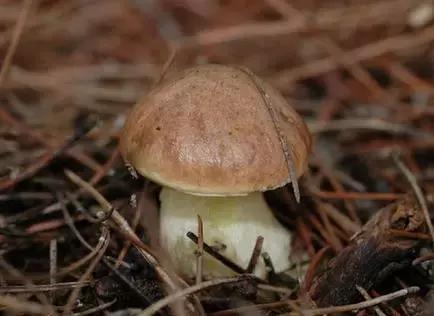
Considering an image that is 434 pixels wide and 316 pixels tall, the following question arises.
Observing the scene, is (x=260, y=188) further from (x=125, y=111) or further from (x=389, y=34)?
(x=389, y=34)

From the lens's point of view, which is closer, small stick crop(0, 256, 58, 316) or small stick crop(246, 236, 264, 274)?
small stick crop(0, 256, 58, 316)

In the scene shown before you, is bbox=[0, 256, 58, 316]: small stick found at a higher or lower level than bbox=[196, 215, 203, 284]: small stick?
lower

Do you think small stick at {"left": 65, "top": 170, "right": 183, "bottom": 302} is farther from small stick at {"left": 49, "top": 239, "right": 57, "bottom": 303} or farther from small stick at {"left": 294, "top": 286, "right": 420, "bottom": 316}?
small stick at {"left": 294, "top": 286, "right": 420, "bottom": 316}

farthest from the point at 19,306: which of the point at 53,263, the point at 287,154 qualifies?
the point at 287,154

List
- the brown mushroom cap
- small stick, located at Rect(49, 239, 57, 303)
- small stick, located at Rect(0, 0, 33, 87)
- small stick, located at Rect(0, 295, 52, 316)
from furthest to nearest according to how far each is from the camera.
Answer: small stick, located at Rect(0, 0, 33, 87)
small stick, located at Rect(49, 239, 57, 303)
the brown mushroom cap
small stick, located at Rect(0, 295, 52, 316)

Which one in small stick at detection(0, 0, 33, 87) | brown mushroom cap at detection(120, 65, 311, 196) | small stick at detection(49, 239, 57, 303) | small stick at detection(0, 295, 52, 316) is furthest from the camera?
small stick at detection(0, 0, 33, 87)

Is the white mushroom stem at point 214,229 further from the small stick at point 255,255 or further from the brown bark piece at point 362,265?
the brown bark piece at point 362,265

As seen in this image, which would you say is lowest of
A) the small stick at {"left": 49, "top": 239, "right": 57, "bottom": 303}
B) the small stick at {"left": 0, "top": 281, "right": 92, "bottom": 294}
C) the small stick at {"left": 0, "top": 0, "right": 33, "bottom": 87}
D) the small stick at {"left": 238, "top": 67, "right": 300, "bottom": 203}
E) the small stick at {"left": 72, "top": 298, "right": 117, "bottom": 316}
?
the small stick at {"left": 72, "top": 298, "right": 117, "bottom": 316}

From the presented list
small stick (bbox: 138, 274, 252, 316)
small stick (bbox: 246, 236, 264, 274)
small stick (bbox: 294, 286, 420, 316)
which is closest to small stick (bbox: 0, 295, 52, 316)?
small stick (bbox: 138, 274, 252, 316)

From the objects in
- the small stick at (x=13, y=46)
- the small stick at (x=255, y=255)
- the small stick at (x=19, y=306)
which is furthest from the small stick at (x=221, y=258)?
the small stick at (x=13, y=46)
